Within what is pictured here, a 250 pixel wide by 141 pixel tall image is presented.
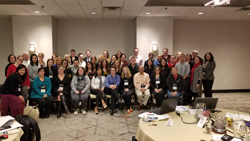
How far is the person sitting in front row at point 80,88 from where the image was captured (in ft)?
16.4

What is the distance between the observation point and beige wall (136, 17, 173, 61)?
7145mm

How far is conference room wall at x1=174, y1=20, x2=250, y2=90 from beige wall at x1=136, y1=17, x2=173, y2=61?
0.91 meters

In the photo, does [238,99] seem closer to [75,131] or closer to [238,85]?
[238,85]

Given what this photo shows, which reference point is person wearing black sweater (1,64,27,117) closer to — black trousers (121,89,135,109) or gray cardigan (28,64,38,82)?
gray cardigan (28,64,38,82)

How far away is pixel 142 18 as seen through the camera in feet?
23.3

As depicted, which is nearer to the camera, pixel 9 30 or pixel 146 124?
pixel 146 124

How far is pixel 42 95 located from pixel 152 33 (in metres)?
4.41

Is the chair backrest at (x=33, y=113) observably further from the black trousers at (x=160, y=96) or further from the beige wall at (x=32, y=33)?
the beige wall at (x=32, y=33)

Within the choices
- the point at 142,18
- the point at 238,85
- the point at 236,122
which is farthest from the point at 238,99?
the point at 236,122

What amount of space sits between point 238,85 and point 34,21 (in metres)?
8.61

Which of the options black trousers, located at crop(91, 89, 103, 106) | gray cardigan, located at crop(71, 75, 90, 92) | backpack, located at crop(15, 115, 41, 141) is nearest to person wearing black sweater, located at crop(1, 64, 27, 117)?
gray cardigan, located at crop(71, 75, 90, 92)

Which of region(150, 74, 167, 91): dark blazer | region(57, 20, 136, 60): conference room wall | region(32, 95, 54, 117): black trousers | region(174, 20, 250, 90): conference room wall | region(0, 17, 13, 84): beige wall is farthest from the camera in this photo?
region(174, 20, 250, 90): conference room wall

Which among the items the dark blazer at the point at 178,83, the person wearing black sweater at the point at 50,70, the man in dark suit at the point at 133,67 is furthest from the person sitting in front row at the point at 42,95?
the dark blazer at the point at 178,83

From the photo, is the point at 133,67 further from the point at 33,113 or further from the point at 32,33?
the point at 32,33
